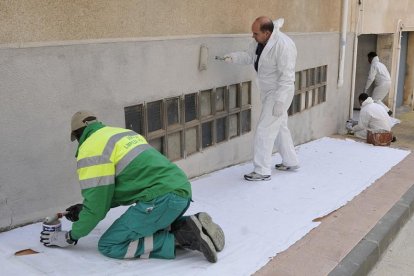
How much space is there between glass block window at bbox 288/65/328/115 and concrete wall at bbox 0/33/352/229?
8.33 feet

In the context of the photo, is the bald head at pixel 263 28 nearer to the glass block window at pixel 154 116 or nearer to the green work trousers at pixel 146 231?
the glass block window at pixel 154 116

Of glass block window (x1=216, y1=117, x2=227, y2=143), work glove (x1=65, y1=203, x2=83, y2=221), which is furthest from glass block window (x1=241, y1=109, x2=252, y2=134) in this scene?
work glove (x1=65, y1=203, x2=83, y2=221)

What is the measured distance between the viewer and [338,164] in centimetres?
593

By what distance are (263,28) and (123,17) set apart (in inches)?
63.6

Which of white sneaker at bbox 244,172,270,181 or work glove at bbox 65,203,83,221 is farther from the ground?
work glove at bbox 65,203,83,221

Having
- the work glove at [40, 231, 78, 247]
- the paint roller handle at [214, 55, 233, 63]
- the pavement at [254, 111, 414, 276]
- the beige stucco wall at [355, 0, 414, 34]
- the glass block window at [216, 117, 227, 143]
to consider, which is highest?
the beige stucco wall at [355, 0, 414, 34]

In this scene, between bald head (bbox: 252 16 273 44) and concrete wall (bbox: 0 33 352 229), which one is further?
bald head (bbox: 252 16 273 44)

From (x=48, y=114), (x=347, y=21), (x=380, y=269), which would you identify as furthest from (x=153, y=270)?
(x=347, y=21)

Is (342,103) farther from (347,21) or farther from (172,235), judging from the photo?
(172,235)

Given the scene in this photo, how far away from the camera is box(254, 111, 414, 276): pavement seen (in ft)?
10.5

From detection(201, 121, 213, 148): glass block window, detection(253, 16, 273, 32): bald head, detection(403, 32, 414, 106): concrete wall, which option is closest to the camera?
detection(253, 16, 273, 32): bald head

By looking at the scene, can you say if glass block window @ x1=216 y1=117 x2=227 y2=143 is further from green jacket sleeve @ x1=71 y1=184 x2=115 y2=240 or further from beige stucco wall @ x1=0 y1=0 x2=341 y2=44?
green jacket sleeve @ x1=71 y1=184 x2=115 y2=240

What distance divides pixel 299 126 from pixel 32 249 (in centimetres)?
498

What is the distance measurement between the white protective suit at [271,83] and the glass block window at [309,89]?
1.93 metres
